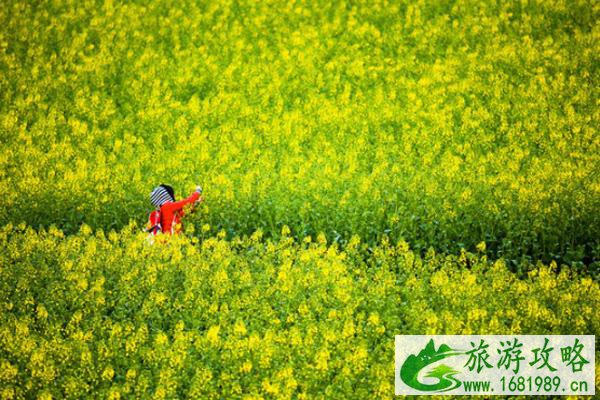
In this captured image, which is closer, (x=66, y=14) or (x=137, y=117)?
(x=137, y=117)

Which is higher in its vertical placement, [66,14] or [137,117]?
[66,14]

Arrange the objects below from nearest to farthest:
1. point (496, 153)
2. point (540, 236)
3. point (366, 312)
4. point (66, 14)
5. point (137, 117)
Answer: point (366, 312) → point (540, 236) → point (496, 153) → point (137, 117) → point (66, 14)

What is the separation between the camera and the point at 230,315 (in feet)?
27.2

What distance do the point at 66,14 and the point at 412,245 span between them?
407 inches

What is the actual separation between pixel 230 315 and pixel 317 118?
678 centimetres

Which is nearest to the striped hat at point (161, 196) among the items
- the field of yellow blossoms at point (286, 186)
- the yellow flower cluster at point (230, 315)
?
the field of yellow blossoms at point (286, 186)

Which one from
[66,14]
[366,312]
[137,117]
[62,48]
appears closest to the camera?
[366,312]

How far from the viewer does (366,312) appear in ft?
27.9

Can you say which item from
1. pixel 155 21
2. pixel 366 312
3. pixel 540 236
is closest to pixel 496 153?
pixel 540 236

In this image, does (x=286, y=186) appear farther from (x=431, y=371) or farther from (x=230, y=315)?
(x=431, y=371)

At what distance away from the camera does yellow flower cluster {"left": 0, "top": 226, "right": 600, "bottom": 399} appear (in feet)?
23.7

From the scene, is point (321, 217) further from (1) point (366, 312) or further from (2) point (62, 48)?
(2) point (62, 48)

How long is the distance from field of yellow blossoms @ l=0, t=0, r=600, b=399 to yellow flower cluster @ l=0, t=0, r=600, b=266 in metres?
0.04

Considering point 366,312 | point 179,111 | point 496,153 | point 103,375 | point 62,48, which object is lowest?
point 103,375
